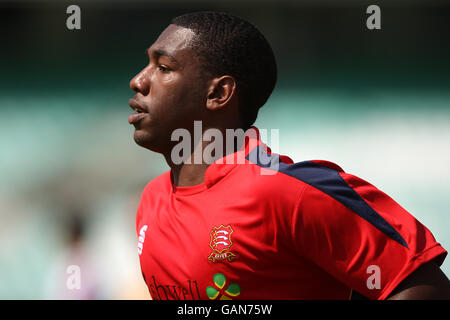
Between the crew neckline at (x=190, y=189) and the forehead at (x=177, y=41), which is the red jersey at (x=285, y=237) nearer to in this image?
the crew neckline at (x=190, y=189)

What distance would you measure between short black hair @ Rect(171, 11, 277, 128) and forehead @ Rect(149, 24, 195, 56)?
2 centimetres

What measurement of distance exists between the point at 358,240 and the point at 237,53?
0.86 m

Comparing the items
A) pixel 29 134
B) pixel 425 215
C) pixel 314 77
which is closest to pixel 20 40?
pixel 29 134

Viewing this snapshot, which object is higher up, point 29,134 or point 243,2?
point 243,2

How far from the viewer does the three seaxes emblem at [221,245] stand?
6.19 ft

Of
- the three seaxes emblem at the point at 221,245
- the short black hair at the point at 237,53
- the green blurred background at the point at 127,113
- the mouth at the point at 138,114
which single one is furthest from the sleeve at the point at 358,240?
the green blurred background at the point at 127,113

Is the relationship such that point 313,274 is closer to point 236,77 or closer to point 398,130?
point 236,77

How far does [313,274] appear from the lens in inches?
75.4

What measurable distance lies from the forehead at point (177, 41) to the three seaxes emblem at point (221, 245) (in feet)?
2.33

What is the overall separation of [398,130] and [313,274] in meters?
3.14

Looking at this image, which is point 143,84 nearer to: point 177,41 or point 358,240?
point 177,41

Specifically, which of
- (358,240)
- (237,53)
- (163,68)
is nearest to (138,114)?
(163,68)

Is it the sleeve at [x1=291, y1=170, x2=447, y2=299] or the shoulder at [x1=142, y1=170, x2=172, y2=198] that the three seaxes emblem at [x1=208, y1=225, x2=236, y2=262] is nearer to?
the sleeve at [x1=291, y1=170, x2=447, y2=299]

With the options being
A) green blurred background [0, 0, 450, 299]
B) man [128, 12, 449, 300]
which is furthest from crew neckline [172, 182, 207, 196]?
green blurred background [0, 0, 450, 299]
